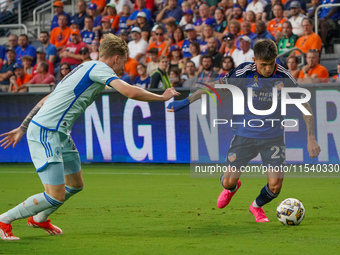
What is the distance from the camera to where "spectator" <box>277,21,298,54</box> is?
15.1m

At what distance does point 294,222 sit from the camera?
24.0 feet

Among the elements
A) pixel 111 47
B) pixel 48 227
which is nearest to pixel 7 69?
pixel 48 227

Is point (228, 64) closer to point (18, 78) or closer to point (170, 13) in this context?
point (170, 13)

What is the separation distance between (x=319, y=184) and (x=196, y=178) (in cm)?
252

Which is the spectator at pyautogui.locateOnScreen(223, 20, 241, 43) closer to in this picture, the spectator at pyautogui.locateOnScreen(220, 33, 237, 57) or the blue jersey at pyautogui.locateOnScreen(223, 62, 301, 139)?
the spectator at pyautogui.locateOnScreen(220, 33, 237, 57)

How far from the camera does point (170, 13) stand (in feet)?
61.4

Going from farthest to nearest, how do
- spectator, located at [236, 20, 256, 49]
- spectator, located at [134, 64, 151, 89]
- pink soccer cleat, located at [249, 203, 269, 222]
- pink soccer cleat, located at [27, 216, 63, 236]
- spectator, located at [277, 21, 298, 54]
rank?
spectator, located at [134, 64, 151, 89] → spectator, located at [236, 20, 256, 49] → spectator, located at [277, 21, 298, 54] → pink soccer cleat, located at [249, 203, 269, 222] → pink soccer cleat, located at [27, 216, 63, 236]

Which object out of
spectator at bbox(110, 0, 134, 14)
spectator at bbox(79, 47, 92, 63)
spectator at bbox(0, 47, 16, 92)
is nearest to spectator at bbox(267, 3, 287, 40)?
spectator at bbox(79, 47, 92, 63)

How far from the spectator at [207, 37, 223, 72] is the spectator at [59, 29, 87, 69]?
4.29m

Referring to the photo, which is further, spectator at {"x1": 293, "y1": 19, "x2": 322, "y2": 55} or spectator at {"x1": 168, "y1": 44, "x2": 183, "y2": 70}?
spectator at {"x1": 168, "y1": 44, "x2": 183, "y2": 70}

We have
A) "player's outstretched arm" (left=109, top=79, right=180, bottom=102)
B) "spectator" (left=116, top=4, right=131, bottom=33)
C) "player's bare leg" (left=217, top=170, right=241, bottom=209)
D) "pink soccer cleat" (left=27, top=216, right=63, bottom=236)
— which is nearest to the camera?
"player's outstretched arm" (left=109, top=79, right=180, bottom=102)

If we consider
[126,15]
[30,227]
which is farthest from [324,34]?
[30,227]

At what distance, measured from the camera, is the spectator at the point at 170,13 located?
18594 millimetres

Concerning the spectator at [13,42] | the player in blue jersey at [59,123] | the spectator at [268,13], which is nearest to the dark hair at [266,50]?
the player in blue jersey at [59,123]
